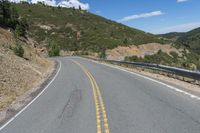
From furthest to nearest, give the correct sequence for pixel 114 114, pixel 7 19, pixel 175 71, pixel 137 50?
pixel 137 50 → pixel 7 19 → pixel 175 71 → pixel 114 114

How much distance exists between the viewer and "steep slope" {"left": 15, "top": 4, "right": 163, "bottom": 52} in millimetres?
94812

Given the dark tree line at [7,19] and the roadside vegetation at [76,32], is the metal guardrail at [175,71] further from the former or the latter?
the roadside vegetation at [76,32]

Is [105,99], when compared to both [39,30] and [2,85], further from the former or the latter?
[39,30]

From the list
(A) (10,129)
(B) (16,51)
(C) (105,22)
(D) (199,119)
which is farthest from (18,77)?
(C) (105,22)

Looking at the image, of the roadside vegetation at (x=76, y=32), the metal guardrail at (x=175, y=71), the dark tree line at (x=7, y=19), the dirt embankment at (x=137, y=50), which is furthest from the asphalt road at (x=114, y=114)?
the roadside vegetation at (x=76, y=32)

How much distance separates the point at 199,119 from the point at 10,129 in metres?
5.62

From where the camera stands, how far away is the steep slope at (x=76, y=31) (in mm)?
94812

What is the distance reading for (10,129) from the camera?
932 cm

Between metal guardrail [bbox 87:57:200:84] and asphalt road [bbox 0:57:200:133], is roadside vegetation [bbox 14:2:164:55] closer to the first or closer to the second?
metal guardrail [bbox 87:57:200:84]

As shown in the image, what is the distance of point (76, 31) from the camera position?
108 m

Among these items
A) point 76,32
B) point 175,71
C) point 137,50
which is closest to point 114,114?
point 175,71

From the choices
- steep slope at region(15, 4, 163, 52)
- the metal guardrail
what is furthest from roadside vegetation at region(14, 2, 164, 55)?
the metal guardrail

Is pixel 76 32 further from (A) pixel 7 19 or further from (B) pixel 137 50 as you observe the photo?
(A) pixel 7 19

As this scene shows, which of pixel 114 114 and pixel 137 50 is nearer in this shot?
pixel 114 114
